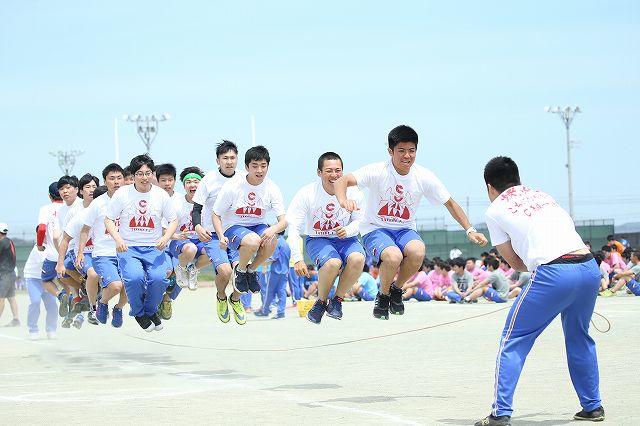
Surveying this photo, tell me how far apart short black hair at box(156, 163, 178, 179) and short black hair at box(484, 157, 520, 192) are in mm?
8209

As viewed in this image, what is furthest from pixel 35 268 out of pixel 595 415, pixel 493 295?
pixel 595 415

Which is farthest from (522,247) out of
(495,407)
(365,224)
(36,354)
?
(36,354)

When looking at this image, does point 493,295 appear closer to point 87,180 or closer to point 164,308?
point 164,308

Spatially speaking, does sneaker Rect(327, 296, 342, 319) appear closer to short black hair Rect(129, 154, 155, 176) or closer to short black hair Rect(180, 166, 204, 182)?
short black hair Rect(129, 154, 155, 176)

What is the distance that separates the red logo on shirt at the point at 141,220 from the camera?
14.3 metres

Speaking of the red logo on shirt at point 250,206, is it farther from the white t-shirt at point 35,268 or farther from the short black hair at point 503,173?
the white t-shirt at point 35,268

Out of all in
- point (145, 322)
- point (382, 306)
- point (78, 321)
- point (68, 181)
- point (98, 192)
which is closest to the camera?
point (382, 306)

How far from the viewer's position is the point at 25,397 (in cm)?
1105

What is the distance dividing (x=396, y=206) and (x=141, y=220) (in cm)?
415

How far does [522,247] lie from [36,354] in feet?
34.4

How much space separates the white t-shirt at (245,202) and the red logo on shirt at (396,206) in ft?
7.21

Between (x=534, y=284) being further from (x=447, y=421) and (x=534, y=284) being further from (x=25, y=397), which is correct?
(x=25, y=397)

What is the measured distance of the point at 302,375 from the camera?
40.9ft

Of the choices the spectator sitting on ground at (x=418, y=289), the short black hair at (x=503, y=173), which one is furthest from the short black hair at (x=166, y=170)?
the spectator sitting on ground at (x=418, y=289)
